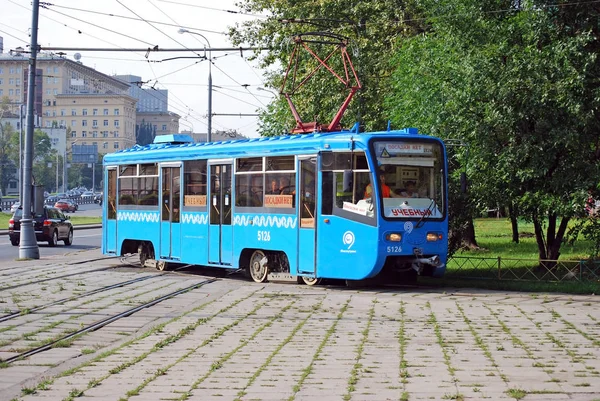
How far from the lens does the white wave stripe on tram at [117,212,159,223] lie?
24.5 meters

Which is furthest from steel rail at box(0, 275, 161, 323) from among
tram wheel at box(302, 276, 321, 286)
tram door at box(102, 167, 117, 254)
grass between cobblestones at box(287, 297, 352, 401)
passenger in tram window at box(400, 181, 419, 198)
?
passenger in tram window at box(400, 181, 419, 198)

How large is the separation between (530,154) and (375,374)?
11.4 m

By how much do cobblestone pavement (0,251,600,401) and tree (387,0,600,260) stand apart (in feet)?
12.2

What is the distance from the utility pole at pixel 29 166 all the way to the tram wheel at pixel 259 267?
9078 mm

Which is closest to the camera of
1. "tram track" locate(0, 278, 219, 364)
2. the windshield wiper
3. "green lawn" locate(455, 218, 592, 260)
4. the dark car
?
"tram track" locate(0, 278, 219, 364)

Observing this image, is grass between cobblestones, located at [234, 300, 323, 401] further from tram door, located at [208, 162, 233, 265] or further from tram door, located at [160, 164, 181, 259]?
tram door, located at [160, 164, 181, 259]

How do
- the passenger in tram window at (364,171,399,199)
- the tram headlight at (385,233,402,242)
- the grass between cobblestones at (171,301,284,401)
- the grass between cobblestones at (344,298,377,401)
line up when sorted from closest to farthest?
1. the grass between cobblestones at (344,298,377,401)
2. the grass between cobblestones at (171,301,284,401)
3. the tram headlight at (385,233,402,242)
4. the passenger in tram window at (364,171,399,199)

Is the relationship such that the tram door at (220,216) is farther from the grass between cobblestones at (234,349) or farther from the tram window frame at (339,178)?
the grass between cobblestones at (234,349)

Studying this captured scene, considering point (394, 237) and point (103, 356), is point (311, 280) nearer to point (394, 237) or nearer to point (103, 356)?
point (394, 237)

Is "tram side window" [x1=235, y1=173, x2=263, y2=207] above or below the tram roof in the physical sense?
below

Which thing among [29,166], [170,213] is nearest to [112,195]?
[29,166]

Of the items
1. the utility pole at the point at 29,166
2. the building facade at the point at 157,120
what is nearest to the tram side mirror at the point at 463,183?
the utility pole at the point at 29,166

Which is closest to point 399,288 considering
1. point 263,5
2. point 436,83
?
point 436,83

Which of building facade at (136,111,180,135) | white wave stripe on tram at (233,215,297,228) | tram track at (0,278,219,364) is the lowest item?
tram track at (0,278,219,364)
